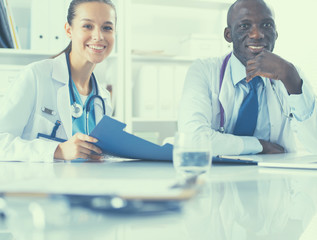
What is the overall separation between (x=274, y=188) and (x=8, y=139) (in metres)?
0.94

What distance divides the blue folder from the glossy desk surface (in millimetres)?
261

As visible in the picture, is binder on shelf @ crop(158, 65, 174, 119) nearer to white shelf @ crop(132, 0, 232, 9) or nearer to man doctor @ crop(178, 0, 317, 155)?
white shelf @ crop(132, 0, 232, 9)

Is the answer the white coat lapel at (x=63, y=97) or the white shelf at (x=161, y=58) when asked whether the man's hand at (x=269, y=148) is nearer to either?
the white coat lapel at (x=63, y=97)

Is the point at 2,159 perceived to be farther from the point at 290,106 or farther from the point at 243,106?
the point at 290,106

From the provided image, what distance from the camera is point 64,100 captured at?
62.3 inches

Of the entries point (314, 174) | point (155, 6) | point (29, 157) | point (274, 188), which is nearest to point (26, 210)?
point (274, 188)

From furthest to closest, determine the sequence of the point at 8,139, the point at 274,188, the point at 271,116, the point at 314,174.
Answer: the point at 271,116 → the point at 8,139 → the point at 314,174 → the point at 274,188

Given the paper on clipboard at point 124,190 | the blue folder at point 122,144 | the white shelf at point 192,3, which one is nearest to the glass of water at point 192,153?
the blue folder at point 122,144

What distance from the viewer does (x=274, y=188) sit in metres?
0.57

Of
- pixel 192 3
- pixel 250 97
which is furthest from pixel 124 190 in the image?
pixel 192 3

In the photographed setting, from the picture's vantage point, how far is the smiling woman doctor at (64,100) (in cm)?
114

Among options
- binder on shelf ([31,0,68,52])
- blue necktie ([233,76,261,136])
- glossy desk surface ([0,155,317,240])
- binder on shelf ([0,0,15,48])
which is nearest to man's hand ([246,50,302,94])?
blue necktie ([233,76,261,136])

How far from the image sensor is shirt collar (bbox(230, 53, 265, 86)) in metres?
1.80

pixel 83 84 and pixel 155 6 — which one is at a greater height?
→ pixel 155 6
